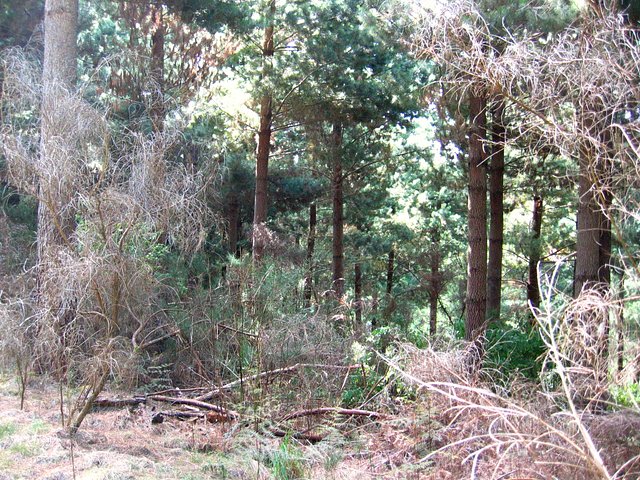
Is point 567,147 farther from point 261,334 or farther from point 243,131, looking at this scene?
point 243,131

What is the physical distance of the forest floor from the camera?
228 inches

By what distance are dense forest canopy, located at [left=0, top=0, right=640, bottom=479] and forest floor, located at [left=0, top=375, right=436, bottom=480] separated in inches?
15.1

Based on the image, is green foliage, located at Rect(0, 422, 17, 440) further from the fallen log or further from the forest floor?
the fallen log

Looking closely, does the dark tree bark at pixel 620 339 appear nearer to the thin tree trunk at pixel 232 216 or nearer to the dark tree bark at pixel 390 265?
the thin tree trunk at pixel 232 216

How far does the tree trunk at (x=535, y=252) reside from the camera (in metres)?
16.8

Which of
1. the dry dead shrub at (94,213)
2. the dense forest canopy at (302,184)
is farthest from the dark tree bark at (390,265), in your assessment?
the dry dead shrub at (94,213)

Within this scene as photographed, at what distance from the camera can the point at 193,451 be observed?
22.8 ft

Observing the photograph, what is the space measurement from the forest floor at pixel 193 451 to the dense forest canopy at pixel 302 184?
38 cm

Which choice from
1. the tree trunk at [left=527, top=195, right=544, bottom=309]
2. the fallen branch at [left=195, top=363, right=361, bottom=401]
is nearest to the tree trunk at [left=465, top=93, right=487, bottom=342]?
the fallen branch at [left=195, top=363, right=361, bottom=401]

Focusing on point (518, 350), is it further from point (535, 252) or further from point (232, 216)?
point (232, 216)

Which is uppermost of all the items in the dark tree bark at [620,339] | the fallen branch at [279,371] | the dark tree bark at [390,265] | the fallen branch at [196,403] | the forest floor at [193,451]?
the dark tree bark at [390,265]

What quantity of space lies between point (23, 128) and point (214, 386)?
3894 mm

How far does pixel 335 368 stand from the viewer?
8625 millimetres

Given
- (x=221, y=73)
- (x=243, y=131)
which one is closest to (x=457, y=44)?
(x=221, y=73)
